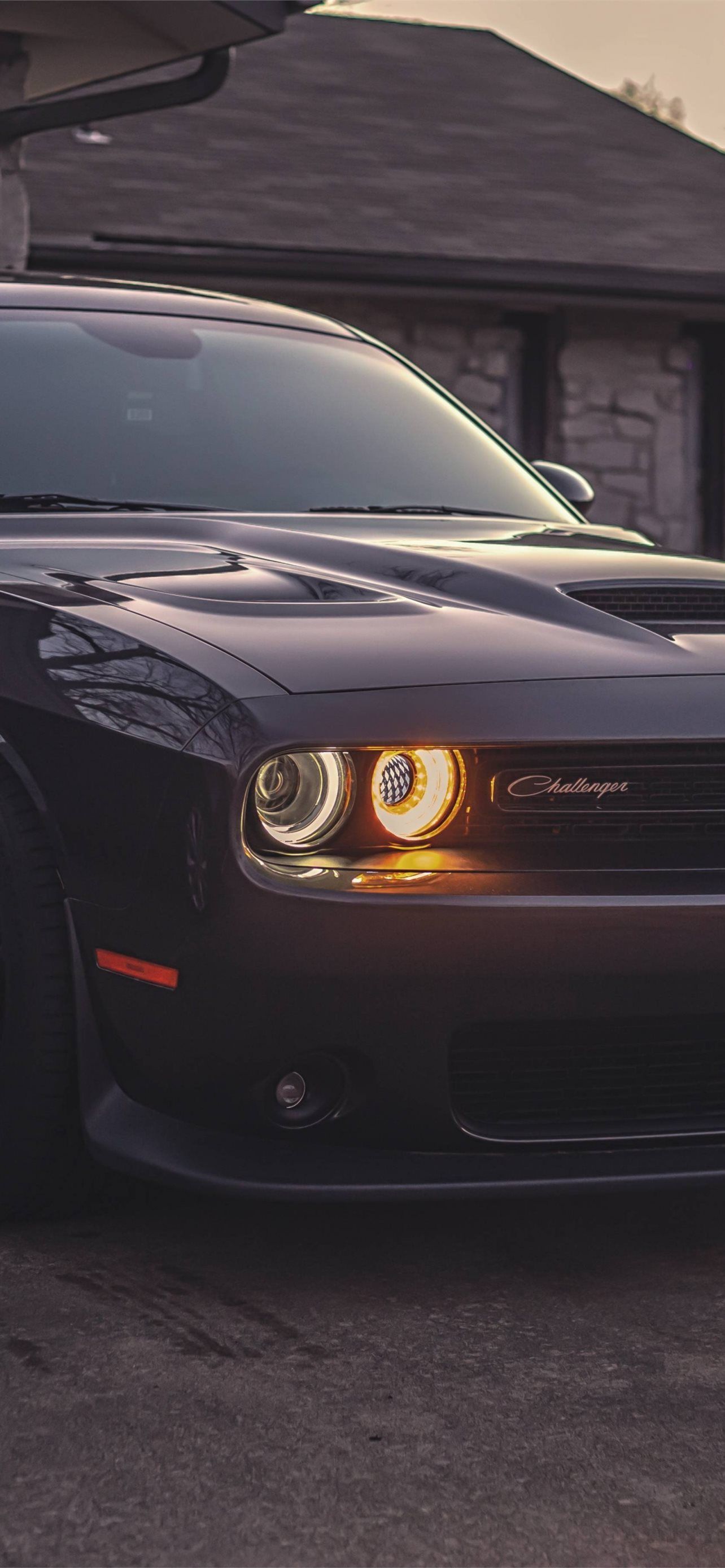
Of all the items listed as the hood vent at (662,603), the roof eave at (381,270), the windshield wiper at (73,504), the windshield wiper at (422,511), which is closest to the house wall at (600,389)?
the roof eave at (381,270)

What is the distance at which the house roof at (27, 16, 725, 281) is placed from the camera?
12.5 metres

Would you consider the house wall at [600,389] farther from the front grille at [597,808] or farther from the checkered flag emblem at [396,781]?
the checkered flag emblem at [396,781]

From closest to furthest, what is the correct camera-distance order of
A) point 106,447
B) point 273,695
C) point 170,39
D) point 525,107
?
point 273,695 → point 106,447 → point 170,39 → point 525,107

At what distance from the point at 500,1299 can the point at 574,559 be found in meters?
1.36

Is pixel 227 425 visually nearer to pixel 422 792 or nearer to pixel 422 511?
pixel 422 511

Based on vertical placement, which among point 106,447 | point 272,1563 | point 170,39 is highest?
point 170,39

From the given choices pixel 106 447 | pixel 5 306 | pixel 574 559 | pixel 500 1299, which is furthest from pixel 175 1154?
pixel 5 306

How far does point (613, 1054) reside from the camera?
274 centimetres

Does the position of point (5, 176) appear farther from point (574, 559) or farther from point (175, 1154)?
point (175, 1154)

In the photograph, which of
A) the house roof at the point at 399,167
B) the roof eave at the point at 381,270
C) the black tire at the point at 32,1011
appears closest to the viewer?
the black tire at the point at 32,1011

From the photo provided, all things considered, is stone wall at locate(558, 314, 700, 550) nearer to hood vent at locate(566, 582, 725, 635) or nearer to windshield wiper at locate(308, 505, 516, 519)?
windshield wiper at locate(308, 505, 516, 519)

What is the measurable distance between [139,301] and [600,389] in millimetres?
9071

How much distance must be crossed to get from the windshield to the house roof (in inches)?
301

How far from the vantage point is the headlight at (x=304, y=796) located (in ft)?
8.71
